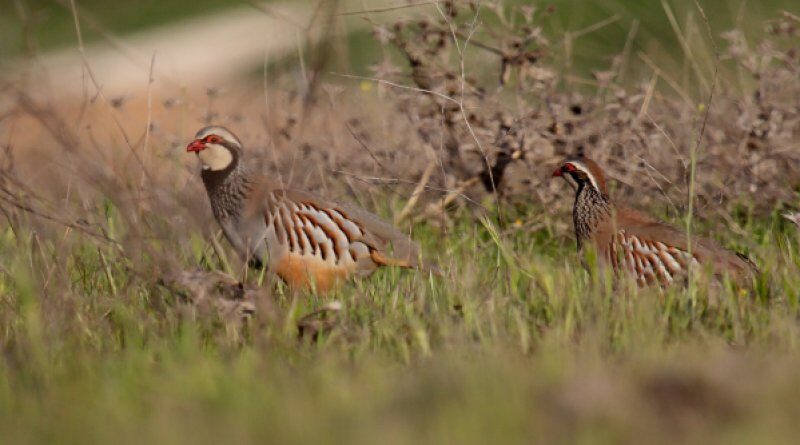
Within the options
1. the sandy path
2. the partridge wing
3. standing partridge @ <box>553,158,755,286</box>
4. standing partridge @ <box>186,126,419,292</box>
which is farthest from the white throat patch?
the sandy path

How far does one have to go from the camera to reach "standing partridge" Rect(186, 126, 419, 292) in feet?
18.8

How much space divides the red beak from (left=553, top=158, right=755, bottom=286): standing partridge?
1599mm

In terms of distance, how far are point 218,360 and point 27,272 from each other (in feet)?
3.36

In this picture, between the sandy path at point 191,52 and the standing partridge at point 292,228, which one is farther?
the sandy path at point 191,52

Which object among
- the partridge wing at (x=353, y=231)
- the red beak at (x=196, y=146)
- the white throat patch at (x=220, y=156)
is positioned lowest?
the partridge wing at (x=353, y=231)

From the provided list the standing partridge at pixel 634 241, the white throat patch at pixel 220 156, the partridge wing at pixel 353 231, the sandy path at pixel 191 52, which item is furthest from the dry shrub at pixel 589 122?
the sandy path at pixel 191 52

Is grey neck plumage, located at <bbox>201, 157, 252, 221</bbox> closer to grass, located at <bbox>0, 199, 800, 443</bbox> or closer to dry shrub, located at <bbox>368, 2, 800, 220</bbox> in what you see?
grass, located at <bbox>0, 199, 800, 443</bbox>

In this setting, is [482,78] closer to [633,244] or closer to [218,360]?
[633,244]

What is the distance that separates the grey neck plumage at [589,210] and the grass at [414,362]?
20.3 inches

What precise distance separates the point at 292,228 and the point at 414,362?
196 centimetres

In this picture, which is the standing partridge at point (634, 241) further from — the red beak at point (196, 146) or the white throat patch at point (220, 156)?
the red beak at point (196, 146)

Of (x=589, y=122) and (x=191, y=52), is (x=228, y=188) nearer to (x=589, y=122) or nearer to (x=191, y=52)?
(x=589, y=122)

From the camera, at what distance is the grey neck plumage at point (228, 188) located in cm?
597

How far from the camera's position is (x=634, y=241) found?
18.1 feet
